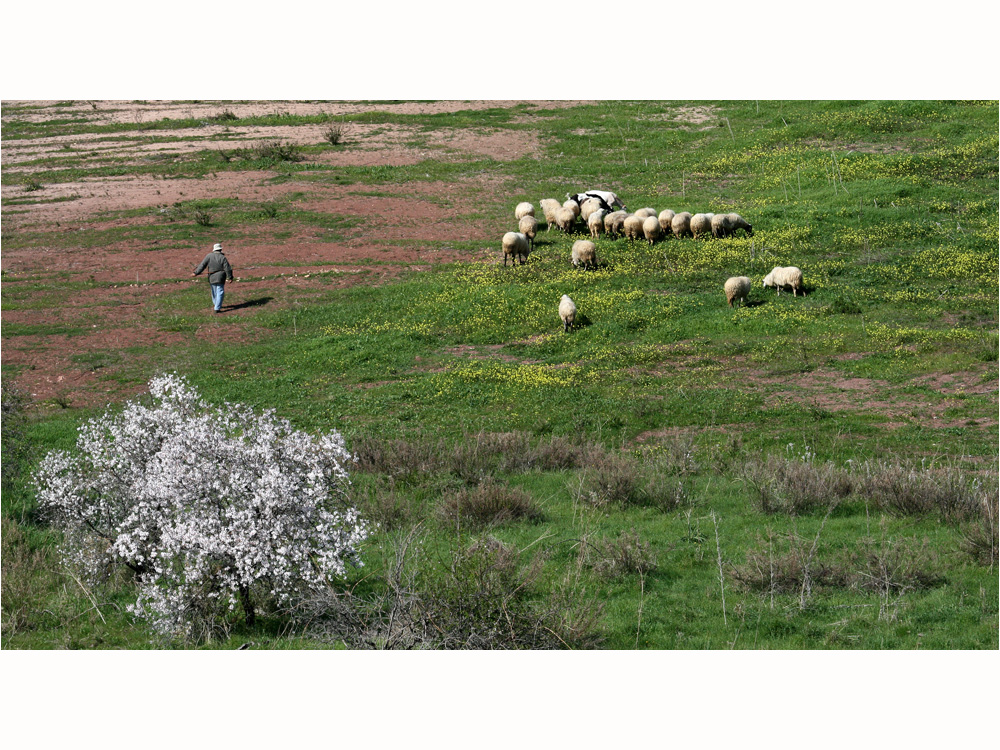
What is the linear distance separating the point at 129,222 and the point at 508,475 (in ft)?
76.4

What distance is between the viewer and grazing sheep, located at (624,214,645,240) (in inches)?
1222

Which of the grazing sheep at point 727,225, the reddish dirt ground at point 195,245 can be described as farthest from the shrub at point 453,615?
the grazing sheep at point 727,225

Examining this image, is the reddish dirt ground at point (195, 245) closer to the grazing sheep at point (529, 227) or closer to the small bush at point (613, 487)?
the grazing sheep at point (529, 227)

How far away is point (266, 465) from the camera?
11344mm

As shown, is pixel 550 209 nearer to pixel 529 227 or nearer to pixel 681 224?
pixel 529 227

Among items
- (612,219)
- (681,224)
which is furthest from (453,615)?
(681,224)

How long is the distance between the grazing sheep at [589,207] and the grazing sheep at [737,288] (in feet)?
23.0

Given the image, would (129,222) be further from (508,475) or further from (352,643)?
(352,643)

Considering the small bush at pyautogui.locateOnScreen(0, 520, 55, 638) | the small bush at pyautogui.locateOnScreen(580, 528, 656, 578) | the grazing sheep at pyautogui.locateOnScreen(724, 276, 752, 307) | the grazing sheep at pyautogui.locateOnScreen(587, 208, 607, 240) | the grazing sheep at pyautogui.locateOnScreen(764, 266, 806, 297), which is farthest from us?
the grazing sheep at pyautogui.locateOnScreen(587, 208, 607, 240)

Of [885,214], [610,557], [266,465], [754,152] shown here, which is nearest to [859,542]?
[610,557]

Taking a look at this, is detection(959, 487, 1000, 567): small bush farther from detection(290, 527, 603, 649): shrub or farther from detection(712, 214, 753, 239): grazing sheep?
detection(712, 214, 753, 239): grazing sheep

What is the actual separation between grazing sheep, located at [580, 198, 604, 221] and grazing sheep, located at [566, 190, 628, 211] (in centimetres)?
39

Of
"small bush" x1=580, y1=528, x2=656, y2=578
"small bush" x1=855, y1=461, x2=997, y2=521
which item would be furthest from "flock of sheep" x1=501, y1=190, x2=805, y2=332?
"small bush" x1=580, y1=528, x2=656, y2=578

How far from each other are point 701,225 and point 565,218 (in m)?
4.40
